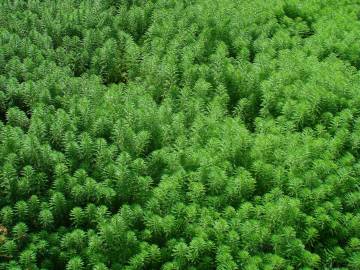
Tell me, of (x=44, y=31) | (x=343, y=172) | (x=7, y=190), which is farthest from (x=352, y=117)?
(x=44, y=31)

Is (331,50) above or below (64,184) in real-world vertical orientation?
above

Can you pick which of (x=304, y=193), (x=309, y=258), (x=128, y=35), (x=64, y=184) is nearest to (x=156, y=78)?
(x=128, y=35)

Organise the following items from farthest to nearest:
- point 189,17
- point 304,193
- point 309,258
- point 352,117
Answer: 1. point 189,17
2. point 352,117
3. point 304,193
4. point 309,258

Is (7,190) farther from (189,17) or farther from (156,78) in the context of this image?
(189,17)

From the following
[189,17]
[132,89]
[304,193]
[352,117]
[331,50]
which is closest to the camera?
[304,193]

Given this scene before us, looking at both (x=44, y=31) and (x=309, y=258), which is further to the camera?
(x=44, y=31)

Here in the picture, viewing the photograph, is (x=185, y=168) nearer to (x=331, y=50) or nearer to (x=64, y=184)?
(x=64, y=184)
